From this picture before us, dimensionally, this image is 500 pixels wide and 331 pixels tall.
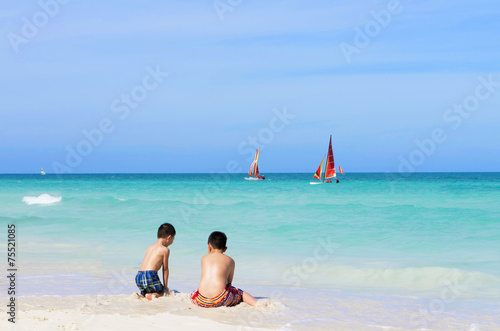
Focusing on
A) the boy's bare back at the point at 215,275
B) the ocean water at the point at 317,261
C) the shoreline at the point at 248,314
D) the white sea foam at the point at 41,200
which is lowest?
the white sea foam at the point at 41,200

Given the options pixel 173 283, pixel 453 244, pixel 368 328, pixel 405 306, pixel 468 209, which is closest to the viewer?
pixel 368 328

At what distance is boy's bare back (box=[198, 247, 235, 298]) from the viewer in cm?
596

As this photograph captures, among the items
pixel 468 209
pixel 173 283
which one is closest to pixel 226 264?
pixel 173 283

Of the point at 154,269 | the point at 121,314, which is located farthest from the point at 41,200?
the point at 121,314

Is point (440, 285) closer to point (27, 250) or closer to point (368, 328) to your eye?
point (368, 328)

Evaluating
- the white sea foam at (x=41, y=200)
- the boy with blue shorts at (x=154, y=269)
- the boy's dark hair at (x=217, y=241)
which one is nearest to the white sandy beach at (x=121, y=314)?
the boy with blue shorts at (x=154, y=269)

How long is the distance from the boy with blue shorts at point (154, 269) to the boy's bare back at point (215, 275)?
0.72 metres

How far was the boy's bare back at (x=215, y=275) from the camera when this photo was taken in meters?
5.96

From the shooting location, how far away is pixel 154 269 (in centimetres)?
654

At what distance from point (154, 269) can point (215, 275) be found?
98cm

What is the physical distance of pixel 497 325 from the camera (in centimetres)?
582

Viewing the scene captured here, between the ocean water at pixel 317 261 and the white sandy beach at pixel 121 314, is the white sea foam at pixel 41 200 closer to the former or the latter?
the ocean water at pixel 317 261

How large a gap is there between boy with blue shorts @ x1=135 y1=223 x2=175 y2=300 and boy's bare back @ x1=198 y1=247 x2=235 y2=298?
0.72m

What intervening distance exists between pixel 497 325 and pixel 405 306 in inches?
47.3
